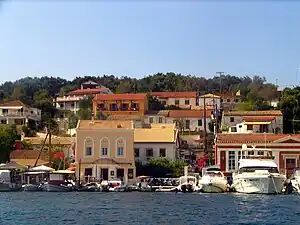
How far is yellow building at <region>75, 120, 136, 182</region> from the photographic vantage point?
7006cm

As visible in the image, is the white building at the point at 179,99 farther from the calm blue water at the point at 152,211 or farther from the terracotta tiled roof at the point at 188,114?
the calm blue water at the point at 152,211

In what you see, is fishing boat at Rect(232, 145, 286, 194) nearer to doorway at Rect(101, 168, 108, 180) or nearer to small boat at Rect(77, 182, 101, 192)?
small boat at Rect(77, 182, 101, 192)

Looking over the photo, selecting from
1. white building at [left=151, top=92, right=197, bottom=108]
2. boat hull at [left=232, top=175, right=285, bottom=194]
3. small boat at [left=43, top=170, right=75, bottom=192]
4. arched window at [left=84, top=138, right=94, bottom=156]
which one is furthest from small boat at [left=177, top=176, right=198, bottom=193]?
white building at [left=151, top=92, right=197, bottom=108]

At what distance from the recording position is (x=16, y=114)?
104500 millimetres

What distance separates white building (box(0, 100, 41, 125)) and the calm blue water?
2178 inches

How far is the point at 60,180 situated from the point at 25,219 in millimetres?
31176

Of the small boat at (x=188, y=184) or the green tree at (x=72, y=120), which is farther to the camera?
the green tree at (x=72, y=120)

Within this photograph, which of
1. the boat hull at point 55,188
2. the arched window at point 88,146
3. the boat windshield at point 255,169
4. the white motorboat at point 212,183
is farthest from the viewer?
the arched window at point 88,146

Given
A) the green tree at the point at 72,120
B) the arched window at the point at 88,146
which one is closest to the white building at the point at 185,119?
the green tree at the point at 72,120

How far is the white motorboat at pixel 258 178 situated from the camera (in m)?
55.7

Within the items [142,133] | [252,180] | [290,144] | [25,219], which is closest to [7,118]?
[142,133]

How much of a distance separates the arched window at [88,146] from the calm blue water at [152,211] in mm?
21031

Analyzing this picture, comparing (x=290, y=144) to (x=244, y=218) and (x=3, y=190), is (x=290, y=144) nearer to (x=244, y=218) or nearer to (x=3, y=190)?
(x=3, y=190)

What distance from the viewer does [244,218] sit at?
115 ft
